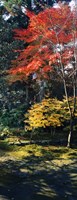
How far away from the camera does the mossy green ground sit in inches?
279

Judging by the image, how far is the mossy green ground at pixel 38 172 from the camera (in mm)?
7094

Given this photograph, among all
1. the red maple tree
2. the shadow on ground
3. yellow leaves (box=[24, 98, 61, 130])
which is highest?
the red maple tree

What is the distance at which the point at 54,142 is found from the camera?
12430 millimetres

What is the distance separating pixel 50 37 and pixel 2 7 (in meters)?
5.79

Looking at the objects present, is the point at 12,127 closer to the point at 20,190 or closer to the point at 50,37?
the point at 50,37

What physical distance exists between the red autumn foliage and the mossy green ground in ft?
12.1

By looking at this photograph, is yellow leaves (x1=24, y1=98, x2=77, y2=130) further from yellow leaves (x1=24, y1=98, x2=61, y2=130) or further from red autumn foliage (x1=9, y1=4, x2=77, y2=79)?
red autumn foliage (x1=9, y1=4, x2=77, y2=79)

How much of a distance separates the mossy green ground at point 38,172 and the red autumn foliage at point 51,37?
3693mm

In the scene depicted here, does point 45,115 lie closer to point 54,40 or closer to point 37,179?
point 54,40

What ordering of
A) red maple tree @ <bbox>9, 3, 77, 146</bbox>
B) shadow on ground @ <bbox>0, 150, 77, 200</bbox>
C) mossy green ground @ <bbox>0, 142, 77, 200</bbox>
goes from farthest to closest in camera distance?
red maple tree @ <bbox>9, 3, 77, 146</bbox> < mossy green ground @ <bbox>0, 142, 77, 200</bbox> < shadow on ground @ <bbox>0, 150, 77, 200</bbox>

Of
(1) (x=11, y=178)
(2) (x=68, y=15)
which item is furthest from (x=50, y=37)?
(1) (x=11, y=178)

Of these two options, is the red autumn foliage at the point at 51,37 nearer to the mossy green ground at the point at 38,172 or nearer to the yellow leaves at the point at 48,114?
the yellow leaves at the point at 48,114

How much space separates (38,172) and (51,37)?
218 inches

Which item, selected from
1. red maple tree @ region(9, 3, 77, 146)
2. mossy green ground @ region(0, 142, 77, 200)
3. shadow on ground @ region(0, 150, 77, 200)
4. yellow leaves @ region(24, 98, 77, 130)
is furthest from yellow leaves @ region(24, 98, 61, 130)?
shadow on ground @ region(0, 150, 77, 200)
